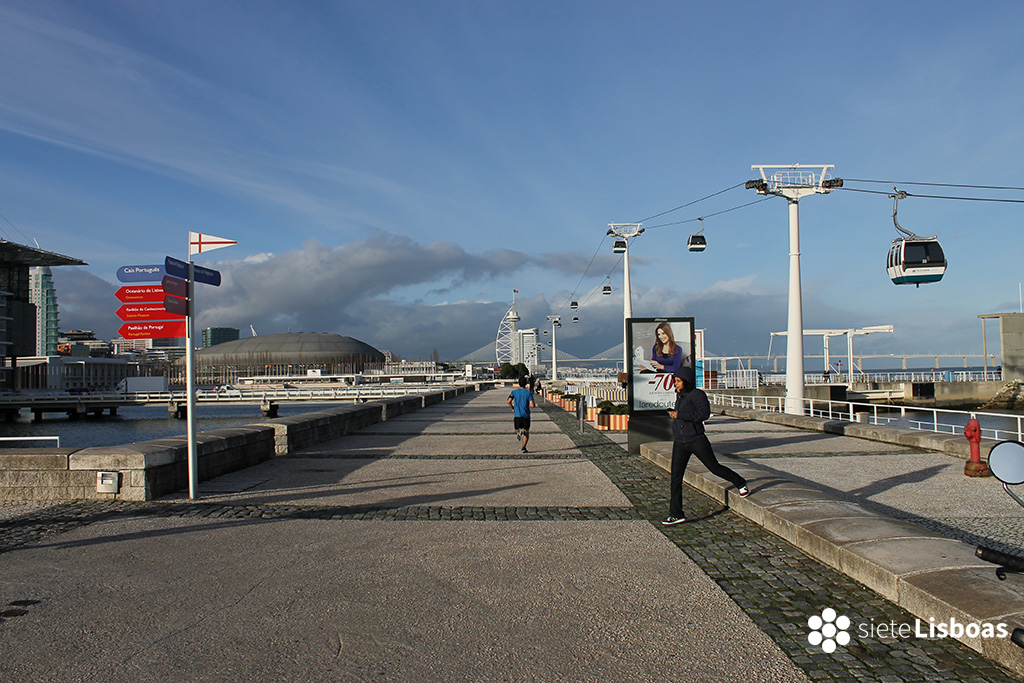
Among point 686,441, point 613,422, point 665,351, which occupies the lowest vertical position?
point 613,422

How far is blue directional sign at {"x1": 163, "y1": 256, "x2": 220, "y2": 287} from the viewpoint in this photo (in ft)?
26.8

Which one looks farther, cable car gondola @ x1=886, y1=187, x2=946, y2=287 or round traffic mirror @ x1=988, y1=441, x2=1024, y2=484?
cable car gondola @ x1=886, y1=187, x2=946, y2=287

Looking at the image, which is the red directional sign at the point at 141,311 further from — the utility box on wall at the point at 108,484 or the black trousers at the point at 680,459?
the black trousers at the point at 680,459

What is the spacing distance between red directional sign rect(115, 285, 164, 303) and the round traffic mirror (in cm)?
892

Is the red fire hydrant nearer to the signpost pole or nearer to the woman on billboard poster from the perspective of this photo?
the woman on billboard poster

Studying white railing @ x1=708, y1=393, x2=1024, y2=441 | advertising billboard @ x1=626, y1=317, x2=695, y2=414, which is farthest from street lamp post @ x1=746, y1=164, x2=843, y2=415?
advertising billboard @ x1=626, y1=317, x2=695, y2=414

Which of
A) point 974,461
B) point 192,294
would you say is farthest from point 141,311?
point 974,461

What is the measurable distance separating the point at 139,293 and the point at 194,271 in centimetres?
81

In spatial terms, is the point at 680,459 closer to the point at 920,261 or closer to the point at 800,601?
the point at 800,601

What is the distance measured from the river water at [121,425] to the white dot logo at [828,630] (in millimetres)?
39085

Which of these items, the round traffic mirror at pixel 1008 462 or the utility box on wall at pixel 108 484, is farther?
the utility box on wall at pixel 108 484

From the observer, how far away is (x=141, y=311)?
29.0 ft

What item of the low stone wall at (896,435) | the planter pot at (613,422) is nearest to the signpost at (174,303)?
the low stone wall at (896,435)

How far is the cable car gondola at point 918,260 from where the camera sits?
68.7ft
